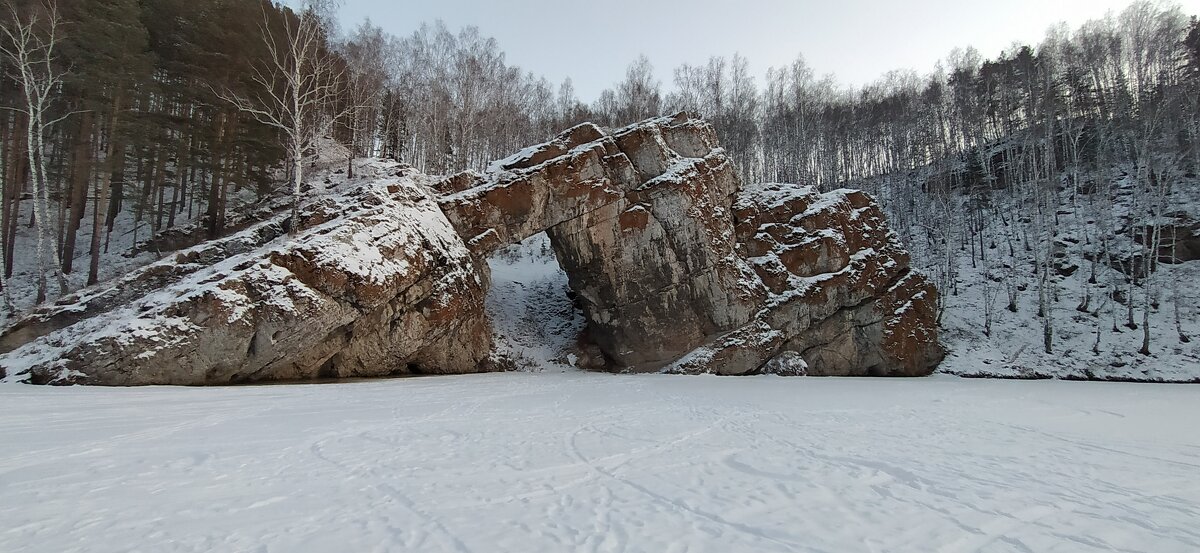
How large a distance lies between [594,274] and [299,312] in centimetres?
1223

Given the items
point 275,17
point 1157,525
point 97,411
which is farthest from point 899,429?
point 275,17

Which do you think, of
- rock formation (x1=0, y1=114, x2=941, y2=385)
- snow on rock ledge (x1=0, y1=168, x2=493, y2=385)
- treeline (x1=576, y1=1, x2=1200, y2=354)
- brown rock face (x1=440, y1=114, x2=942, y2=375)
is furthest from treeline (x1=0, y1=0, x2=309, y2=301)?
treeline (x1=576, y1=1, x2=1200, y2=354)

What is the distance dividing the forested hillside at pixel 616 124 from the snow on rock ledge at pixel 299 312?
9.94 feet

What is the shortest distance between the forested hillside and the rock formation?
12.6 ft

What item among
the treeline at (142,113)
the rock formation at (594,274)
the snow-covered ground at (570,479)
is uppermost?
the treeline at (142,113)

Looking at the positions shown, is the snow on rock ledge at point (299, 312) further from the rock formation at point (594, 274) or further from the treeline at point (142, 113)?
the treeline at point (142, 113)

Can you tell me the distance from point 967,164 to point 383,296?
46.0 metres

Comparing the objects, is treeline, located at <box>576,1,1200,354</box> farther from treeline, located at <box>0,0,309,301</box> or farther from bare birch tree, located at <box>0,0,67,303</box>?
bare birch tree, located at <box>0,0,67,303</box>

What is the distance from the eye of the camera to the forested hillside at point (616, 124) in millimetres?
18641

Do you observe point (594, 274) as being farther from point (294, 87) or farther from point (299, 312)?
point (294, 87)

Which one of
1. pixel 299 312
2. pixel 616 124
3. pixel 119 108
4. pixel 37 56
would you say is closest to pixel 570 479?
pixel 299 312

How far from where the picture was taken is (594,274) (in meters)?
22.3

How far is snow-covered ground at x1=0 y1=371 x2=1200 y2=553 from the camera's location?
3.44m

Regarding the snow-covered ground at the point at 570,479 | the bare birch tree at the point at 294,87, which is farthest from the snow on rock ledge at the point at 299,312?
the bare birch tree at the point at 294,87
